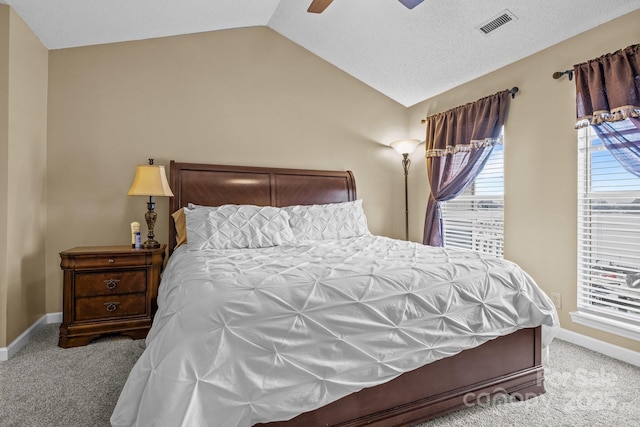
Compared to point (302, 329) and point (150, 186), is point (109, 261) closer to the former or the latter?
point (150, 186)

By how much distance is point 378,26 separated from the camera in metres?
3.27

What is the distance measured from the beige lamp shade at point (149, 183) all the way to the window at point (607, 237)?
342cm

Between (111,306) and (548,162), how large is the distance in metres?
3.75

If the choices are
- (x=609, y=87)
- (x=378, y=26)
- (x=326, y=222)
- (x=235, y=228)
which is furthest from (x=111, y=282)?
(x=609, y=87)

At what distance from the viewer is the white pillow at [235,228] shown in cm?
274

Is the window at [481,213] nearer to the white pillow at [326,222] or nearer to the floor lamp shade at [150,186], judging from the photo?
the white pillow at [326,222]

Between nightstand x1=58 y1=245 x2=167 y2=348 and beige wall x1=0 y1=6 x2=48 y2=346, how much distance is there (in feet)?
1.13

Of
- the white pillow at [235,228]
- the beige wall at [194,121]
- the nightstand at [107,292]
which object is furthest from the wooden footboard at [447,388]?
the beige wall at [194,121]

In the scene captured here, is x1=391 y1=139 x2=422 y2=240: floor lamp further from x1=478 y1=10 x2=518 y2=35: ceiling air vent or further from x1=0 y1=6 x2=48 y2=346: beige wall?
x1=0 y1=6 x2=48 y2=346: beige wall

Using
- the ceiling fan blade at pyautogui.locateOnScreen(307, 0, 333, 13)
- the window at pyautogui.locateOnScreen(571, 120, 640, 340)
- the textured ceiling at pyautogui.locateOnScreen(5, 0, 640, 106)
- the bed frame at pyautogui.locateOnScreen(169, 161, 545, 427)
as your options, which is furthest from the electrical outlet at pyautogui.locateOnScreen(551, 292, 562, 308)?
the ceiling fan blade at pyautogui.locateOnScreen(307, 0, 333, 13)

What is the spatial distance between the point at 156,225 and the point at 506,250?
3.40 meters

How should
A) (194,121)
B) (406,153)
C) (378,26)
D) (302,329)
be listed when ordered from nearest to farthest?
(302,329)
(378,26)
(194,121)
(406,153)

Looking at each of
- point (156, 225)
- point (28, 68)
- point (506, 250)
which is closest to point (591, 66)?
point (506, 250)

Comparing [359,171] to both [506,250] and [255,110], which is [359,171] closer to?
[255,110]
